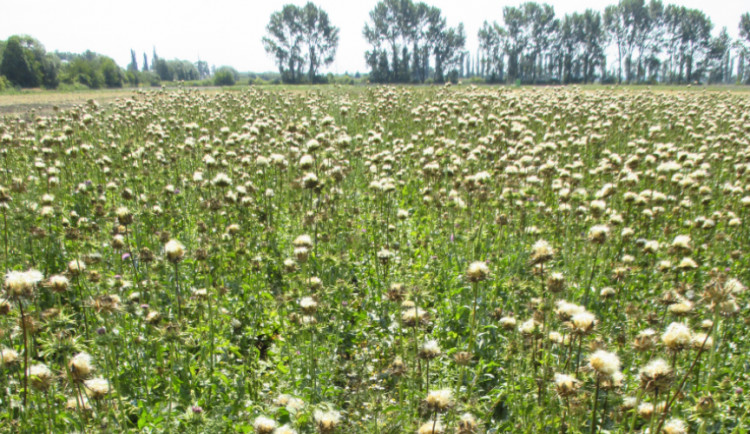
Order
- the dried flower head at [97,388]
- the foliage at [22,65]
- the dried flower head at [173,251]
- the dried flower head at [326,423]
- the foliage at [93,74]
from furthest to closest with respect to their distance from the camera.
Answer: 1. the foliage at [93,74]
2. the foliage at [22,65]
3. the dried flower head at [173,251]
4. the dried flower head at [97,388]
5. the dried flower head at [326,423]

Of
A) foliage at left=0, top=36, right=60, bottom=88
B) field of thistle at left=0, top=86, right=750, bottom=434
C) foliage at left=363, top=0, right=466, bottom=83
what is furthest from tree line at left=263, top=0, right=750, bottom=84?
field of thistle at left=0, top=86, right=750, bottom=434

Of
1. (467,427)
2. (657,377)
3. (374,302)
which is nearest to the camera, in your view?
(657,377)

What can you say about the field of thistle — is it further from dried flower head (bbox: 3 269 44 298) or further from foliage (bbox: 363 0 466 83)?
foliage (bbox: 363 0 466 83)

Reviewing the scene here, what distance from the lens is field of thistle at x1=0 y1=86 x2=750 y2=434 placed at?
8.07 ft

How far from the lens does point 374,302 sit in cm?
463

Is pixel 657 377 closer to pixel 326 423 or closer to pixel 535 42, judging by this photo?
pixel 326 423

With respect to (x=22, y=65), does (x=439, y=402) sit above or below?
below

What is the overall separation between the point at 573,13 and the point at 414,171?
375ft

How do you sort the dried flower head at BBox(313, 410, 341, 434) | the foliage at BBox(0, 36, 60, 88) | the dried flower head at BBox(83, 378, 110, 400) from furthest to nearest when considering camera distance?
the foliage at BBox(0, 36, 60, 88) → the dried flower head at BBox(83, 378, 110, 400) → the dried flower head at BBox(313, 410, 341, 434)

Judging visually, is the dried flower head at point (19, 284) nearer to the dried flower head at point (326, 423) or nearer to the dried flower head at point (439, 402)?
the dried flower head at point (326, 423)

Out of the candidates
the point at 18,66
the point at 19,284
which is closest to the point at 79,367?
the point at 19,284

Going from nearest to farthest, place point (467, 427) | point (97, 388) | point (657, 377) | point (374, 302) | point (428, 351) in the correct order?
1. point (657, 377)
2. point (467, 427)
3. point (97, 388)
4. point (428, 351)
5. point (374, 302)

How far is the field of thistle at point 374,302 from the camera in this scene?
2459 millimetres

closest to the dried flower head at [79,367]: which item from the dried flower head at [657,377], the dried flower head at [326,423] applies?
the dried flower head at [326,423]
